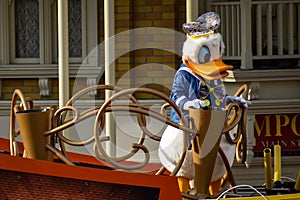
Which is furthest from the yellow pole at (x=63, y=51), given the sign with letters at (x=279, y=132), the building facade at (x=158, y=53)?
the sign with letters at (x=279, y=132)

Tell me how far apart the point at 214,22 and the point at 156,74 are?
372cm

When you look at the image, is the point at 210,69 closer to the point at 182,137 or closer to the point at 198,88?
the point at 198,88

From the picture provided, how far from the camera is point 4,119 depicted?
9625mm

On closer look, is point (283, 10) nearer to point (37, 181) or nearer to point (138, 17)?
point (138, 17)

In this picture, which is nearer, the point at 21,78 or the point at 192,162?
the point at 192,162

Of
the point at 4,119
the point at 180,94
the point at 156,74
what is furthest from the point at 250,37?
the point at 180,94

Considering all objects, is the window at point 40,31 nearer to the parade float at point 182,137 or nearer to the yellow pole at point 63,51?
the yellow pole at point 63,51

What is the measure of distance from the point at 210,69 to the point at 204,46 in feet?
0.60

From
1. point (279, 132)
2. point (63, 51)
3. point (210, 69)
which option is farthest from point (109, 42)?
point (279, 132)

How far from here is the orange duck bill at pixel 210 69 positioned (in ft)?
18.2

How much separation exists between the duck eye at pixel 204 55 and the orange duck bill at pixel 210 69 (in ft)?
0.11

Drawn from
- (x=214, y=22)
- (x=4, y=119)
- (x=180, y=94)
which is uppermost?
(x=214, y=22)

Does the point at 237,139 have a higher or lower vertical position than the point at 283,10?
lower

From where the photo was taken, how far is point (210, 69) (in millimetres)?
5605
